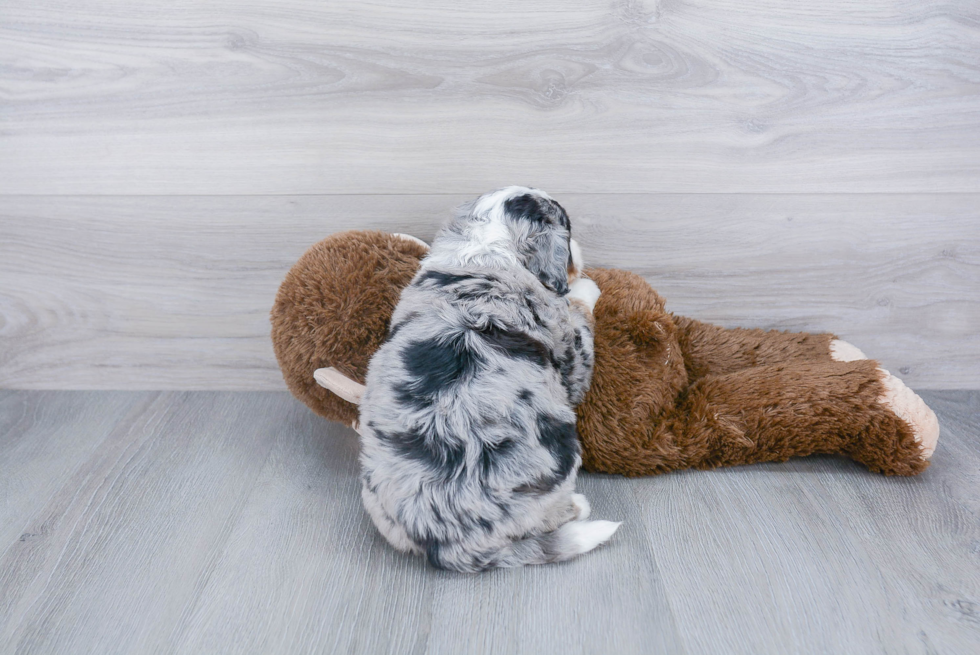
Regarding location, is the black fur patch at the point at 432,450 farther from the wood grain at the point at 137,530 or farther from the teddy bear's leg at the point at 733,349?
the teddy bear's leg at the point at 733,349

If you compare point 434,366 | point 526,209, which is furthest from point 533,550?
point 526,209

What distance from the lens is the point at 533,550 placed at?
1471mm

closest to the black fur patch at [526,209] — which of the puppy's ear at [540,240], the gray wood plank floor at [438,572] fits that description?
the puppy's ear at [540,240]

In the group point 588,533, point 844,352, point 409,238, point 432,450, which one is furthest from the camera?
point 844,352

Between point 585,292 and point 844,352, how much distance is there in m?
0.85

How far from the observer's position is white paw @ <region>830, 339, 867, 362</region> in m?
2.02

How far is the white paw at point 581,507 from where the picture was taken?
158 centimetres

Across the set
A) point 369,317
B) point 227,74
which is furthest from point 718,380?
point 227,74

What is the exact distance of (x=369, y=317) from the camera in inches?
70.7

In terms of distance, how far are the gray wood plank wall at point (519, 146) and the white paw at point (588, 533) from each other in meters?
0.89

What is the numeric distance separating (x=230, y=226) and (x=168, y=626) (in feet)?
3.92

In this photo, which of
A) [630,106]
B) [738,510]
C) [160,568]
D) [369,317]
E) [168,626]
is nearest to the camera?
[168,626]

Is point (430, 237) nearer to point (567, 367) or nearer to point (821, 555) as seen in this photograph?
point (567, 367)

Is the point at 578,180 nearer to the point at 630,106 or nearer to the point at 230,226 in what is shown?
the point at 630,106
